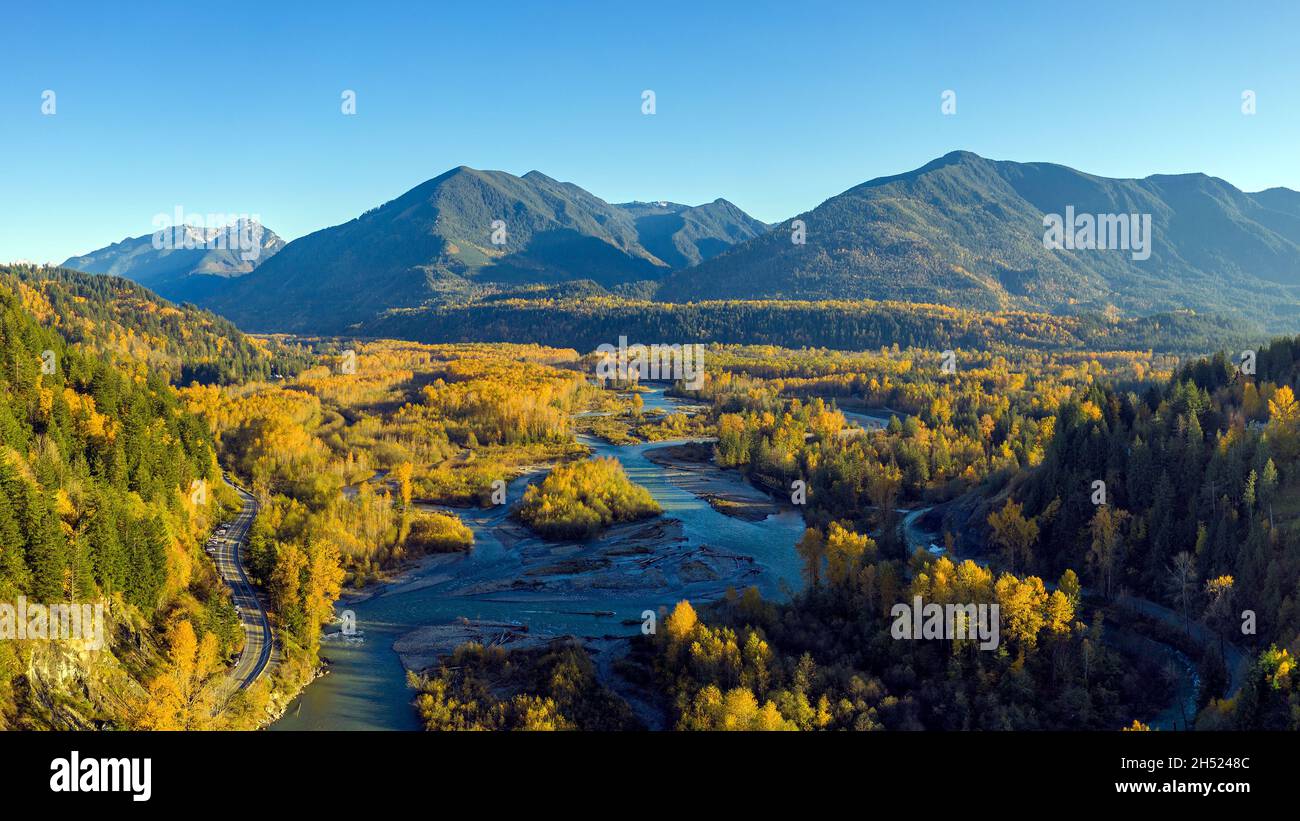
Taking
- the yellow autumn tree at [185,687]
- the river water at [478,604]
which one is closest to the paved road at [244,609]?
the yellow autumn tree at [185,687]

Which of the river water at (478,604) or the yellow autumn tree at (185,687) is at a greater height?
the yellow autumn tree at (185,687)

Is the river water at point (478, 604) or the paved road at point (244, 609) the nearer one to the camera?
the river water at point (478, 604)

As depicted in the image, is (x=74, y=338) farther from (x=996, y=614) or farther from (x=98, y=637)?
(x=996, y=614)

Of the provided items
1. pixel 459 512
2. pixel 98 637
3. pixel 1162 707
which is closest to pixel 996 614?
pixel 1162 707

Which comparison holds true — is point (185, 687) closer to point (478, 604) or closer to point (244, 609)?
point (244, 609)

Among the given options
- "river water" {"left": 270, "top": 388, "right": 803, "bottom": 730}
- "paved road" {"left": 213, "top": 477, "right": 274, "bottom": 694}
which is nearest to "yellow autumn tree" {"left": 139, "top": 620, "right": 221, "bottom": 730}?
"paved road" {"left": 213, "top": 477, "right": 274, "bottom": 694}

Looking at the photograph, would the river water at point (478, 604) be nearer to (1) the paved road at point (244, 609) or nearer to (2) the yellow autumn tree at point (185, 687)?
(1) the paved road at point (244, 609)

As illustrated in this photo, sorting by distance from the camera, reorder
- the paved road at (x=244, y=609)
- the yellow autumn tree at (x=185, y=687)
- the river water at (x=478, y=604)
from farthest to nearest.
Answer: the paved road at (x=244, y=609) < the river water at (x=478, y=604) < the yellow autumn tree at (x=185, y=687)
